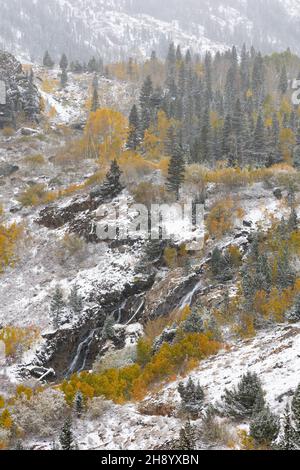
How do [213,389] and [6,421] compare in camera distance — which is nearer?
[6,421]

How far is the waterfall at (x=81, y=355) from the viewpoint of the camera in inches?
1383

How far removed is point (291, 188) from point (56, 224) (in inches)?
988

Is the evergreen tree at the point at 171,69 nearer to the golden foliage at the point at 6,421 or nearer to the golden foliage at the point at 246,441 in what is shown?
the golden foliage at the point at 6,421

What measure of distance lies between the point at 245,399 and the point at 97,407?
20.8 feet

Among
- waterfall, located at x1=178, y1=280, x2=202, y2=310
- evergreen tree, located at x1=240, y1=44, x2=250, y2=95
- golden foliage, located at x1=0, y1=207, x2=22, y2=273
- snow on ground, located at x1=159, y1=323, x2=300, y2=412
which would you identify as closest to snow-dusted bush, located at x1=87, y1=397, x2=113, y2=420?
snow on ground, located at x1=159, y1=323, x2=300, y2=412

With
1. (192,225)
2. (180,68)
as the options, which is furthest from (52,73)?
(192,225)

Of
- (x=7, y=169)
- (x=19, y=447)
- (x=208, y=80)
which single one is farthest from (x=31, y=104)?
(x=19, y=447)

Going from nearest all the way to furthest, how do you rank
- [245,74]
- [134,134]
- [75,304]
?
[75,304], [134,134], [245,74]

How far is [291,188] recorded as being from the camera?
4444cm

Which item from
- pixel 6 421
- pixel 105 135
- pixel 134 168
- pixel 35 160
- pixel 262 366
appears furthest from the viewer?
pixel 105 135

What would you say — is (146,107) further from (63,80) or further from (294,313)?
(294,313)

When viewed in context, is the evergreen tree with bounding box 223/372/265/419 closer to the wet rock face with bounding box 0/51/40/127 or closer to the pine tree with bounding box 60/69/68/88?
the wet rock face with bounding box 0/51/40/127

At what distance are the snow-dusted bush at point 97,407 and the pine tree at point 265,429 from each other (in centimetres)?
709

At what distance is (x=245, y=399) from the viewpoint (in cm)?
1698
